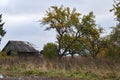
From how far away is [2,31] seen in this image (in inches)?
3487

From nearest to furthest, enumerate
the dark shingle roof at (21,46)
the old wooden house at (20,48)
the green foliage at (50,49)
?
the green foliage at (50,49) → the old wooden house at (20,48) → the dark shingle roof at (21,46)

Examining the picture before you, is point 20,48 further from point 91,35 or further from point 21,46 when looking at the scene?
point 91,35

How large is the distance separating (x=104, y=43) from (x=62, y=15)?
11122 mm

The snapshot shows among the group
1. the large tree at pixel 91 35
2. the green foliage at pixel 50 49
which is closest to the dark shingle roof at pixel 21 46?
the green foliage at pixel 50 49

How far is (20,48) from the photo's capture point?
3305 inches

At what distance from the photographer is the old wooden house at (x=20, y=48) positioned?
3243 inches

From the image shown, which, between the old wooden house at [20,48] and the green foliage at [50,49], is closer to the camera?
the green foliage at [50,49]

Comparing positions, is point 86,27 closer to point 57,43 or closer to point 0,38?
point 57,43

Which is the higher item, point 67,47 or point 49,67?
point 67,47

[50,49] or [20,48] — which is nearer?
[50,49]

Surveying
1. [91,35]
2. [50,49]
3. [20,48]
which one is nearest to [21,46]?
[20,48]

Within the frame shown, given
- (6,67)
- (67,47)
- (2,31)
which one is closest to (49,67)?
(6,67)

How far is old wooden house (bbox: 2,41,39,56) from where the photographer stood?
270ft

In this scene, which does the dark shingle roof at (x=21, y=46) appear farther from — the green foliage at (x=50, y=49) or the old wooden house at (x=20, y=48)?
the green foliage at (x=50, y=49)
